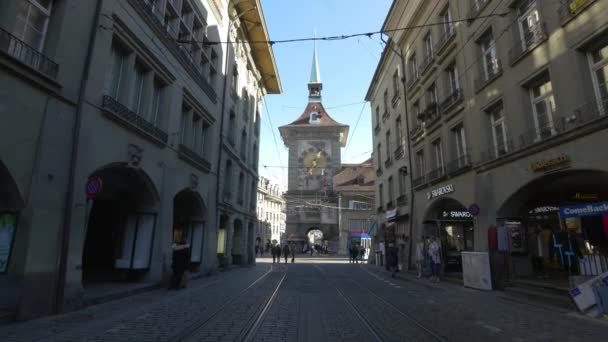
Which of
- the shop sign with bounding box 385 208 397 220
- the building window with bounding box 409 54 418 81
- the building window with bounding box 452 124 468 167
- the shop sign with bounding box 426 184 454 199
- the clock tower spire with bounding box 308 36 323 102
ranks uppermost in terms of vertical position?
the clock tower spire with bounding box 308 36 323 102

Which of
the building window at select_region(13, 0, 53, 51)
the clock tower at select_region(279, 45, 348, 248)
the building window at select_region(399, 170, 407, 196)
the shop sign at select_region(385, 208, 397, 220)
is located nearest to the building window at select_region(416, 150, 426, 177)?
the building window at select_region(399, 170, 407, 196)

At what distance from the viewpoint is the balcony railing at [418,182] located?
58.0ft

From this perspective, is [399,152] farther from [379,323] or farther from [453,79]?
[379,323]

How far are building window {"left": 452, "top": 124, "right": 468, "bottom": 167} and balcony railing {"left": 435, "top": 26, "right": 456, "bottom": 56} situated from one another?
12.1 ft

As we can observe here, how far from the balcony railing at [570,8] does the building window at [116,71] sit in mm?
12121

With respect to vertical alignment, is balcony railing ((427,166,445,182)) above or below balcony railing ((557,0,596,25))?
below

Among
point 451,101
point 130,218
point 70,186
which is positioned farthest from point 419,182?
point 70,186

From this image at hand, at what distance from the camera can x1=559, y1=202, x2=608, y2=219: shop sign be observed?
7478mm

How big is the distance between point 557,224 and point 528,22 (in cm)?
769

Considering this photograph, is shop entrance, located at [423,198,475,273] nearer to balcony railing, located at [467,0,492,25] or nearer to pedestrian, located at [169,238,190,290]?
balcony railing, located at [467,0,492,25]

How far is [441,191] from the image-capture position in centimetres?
1544

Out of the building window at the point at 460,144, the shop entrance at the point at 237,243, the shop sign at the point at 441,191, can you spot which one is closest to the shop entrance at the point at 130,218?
the shop entrance at the point at 237,243

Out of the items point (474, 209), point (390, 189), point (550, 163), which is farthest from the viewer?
point (390, 189)

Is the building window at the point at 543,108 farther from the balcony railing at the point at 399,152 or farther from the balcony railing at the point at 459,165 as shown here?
the balcony railing at the point at 399,152
